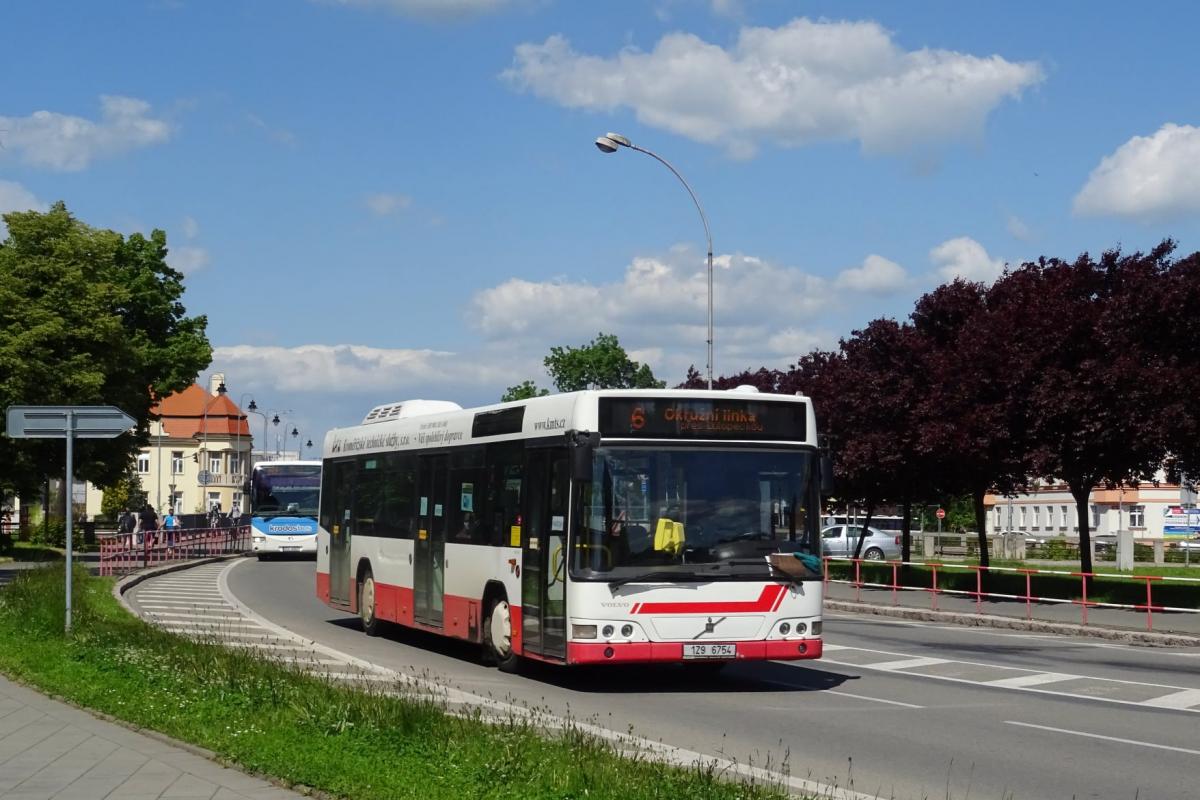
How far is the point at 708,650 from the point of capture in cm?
1538

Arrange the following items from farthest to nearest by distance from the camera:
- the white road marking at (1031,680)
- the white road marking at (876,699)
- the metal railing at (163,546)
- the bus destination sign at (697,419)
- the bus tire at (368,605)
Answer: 1. the metal railing at (163,546)
2. the bus tire at (368,605)
3. the white road marking at (1031,680)
4. the bus destination sign at (697,419)
5. the white road marking at (876,699)

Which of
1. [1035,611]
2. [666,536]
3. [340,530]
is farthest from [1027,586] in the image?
[666,536]

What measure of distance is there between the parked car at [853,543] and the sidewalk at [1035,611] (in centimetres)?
2850

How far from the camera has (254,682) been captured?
40.4 ft

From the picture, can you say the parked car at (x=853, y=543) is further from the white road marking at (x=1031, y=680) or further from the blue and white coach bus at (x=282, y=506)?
the white road marking at (x=1031, y=680)

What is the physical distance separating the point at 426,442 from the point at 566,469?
511cm

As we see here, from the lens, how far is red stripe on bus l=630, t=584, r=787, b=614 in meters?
15.2

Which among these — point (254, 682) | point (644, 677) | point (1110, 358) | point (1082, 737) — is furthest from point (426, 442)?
point (1110, 358)

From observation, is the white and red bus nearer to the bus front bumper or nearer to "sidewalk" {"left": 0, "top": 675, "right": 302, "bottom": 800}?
the bus front bumper

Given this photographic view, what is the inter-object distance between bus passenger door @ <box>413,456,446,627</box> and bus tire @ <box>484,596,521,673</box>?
5.32 feet

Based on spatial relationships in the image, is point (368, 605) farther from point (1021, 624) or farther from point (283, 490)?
point (283, 490)

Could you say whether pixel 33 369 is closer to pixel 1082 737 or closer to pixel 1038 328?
pixel 1038 328

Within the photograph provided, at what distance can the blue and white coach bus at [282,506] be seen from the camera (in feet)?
169

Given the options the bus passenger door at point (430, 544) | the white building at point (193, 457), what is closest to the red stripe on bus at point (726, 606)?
the bus passenger door at point (430, 544)
